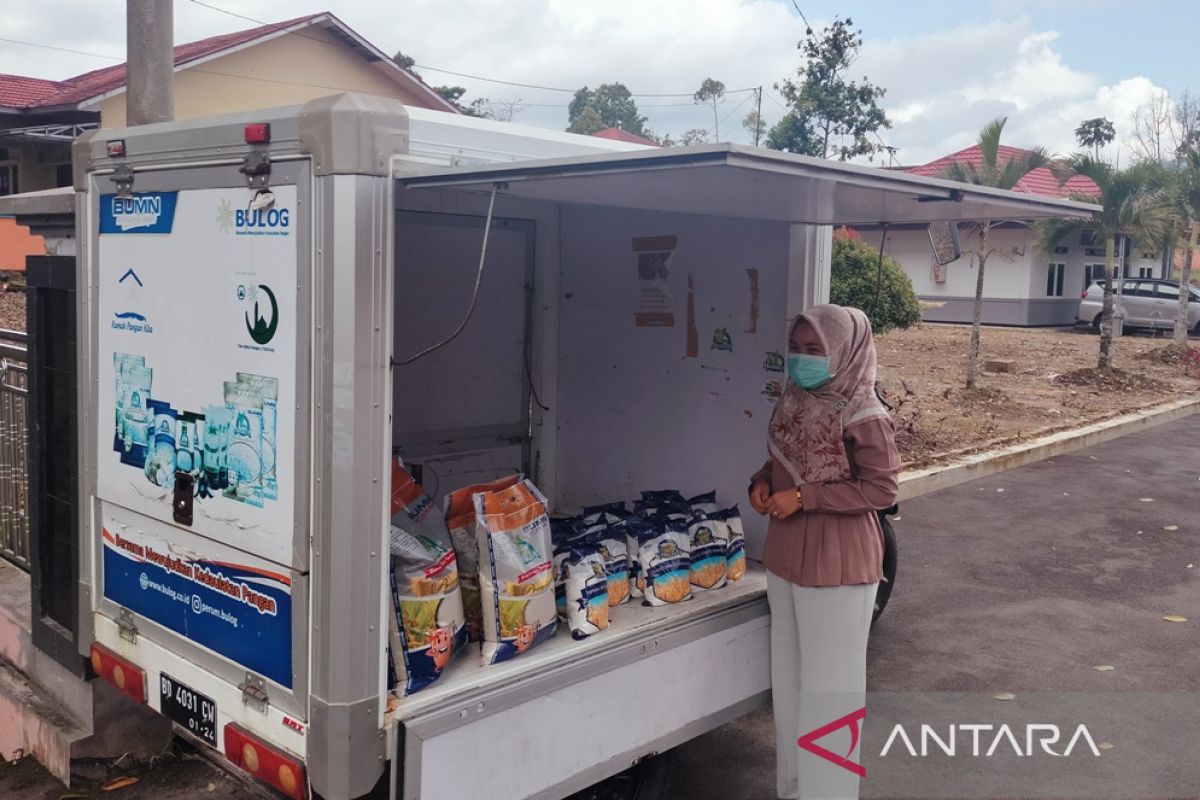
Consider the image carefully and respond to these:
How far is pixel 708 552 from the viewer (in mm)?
3918

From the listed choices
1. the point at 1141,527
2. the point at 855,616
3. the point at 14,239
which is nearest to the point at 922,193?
the point at 855,616

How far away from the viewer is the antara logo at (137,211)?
3236 mm

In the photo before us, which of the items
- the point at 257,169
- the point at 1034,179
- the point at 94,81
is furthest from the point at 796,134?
the point at 257,169

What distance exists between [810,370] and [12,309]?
14.8 meters

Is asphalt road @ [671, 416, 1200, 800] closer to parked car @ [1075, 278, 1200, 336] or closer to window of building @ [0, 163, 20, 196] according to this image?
parked car @ [1075, 278, 1200, 336]

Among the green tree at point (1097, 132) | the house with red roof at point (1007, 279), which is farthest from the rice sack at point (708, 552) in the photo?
the green tree at point (1097, 132)

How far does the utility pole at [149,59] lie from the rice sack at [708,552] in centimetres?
463

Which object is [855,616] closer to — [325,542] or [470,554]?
[470,554]

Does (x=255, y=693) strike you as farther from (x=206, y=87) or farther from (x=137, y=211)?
(x=206, y=87)

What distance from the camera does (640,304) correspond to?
184 inches

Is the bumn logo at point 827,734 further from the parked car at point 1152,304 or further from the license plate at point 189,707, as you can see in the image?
the parked car at point 1152,304

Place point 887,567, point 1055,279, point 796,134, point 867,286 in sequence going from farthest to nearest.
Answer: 1. point 1055,279
2. point 796,134
3. point 867,286
4. point 887,567

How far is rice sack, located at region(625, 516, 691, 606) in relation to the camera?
3740 mm

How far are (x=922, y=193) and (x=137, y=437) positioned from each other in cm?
245
